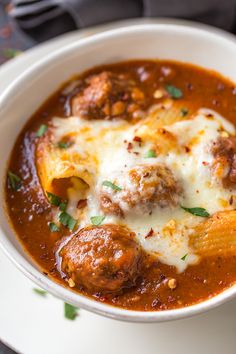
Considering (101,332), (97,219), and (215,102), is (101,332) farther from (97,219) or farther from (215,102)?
(215,102)

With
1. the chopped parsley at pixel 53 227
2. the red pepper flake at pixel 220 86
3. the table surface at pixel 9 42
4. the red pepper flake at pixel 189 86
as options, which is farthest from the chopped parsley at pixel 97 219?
the table surface at pixel 9 42

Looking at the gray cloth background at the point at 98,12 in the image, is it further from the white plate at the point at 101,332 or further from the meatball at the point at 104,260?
the white plate at the point at 101,332

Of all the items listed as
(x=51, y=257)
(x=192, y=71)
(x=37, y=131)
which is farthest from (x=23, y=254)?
(x=192, y=71)

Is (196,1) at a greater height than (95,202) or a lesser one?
greater

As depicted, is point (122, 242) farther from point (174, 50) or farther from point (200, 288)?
point (174, 50)

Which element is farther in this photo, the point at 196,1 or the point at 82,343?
the point at 196,1

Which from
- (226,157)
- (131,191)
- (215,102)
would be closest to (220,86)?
(215,102)
